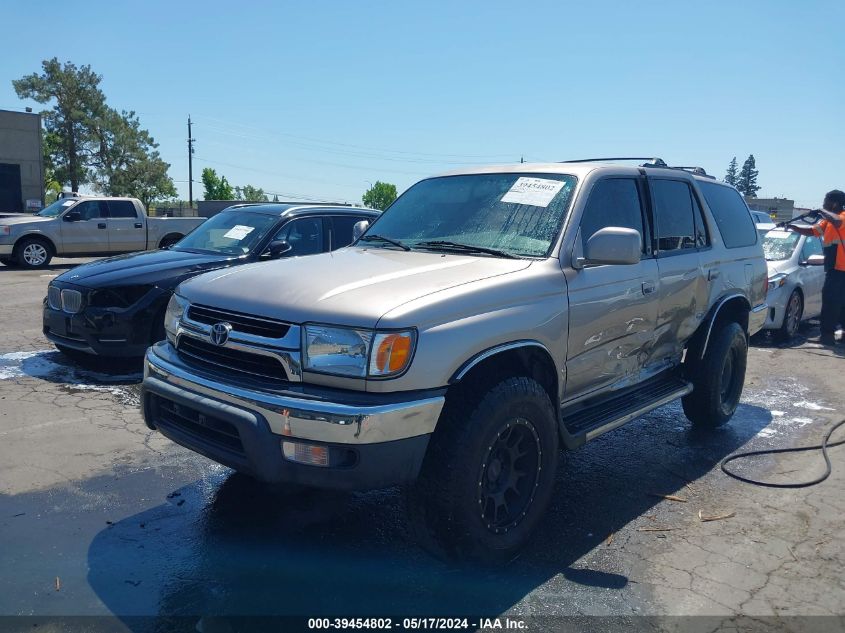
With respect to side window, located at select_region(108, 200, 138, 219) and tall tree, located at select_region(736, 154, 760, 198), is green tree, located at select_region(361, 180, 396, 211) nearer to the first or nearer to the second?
tall tree, located at select_region(736, 154, 760, 198)

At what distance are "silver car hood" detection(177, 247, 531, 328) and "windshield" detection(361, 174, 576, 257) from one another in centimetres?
21

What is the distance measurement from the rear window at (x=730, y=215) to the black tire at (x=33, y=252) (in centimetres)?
1576

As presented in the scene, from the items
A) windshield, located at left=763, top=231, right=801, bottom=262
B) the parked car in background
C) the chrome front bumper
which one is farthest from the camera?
windshield, located at left=763, top=231, right=801, bottom=262

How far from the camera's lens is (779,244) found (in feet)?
33.4

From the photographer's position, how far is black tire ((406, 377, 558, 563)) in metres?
3.09

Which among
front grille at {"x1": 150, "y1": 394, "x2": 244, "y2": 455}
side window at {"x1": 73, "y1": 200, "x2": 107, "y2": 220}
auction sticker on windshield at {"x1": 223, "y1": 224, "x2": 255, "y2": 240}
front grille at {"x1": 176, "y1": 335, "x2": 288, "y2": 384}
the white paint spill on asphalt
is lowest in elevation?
the white paint spill on asphalt

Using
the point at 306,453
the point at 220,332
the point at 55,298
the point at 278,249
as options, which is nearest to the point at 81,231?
the point at 55,298

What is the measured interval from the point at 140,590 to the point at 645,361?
330 cm

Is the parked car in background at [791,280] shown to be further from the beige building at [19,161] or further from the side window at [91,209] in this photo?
the beige building at [19,161]

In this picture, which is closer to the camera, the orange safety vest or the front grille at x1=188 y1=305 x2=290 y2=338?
the front grille at x1=188 y1=305 x2=290 y2=338

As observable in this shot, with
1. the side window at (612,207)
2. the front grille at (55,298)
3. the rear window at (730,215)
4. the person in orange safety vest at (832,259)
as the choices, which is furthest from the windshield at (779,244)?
the front grille at (55,298)

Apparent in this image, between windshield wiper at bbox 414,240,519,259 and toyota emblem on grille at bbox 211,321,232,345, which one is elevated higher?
windshield wiper at bbox 414,240,519,259

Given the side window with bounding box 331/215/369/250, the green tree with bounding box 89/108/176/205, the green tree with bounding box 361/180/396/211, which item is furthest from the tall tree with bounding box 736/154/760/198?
the side window with bounding box 331/215/369/250

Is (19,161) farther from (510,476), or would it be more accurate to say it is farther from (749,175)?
(749,175)
